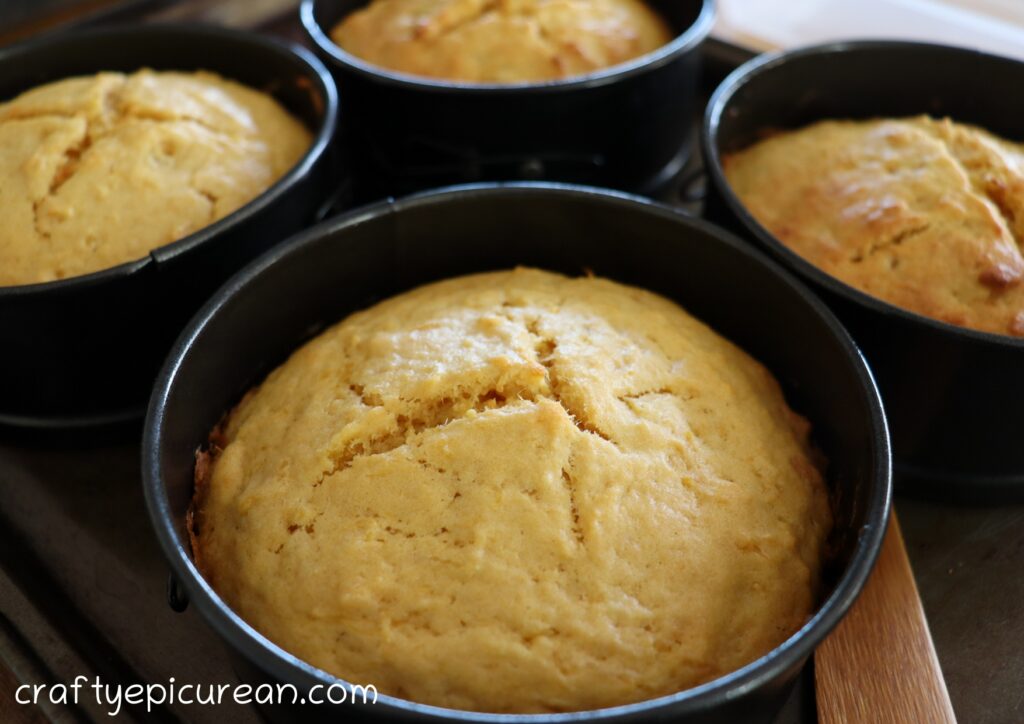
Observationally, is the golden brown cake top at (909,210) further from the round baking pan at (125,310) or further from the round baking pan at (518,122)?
the round baking pan at (125,310)

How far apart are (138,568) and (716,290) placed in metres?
1.10

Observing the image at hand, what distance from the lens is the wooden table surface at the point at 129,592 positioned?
1.33 metres

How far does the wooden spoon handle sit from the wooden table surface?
0.06 metres

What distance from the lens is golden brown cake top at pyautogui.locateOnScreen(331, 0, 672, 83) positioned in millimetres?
1972

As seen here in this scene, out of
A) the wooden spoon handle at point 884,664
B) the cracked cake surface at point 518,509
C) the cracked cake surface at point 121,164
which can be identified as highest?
the cracked cake surface at point 121,164

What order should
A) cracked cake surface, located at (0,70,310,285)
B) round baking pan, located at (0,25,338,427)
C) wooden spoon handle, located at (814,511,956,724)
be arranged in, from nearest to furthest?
wooden spoon handle, located at (814,511,956,724) < round baking pan, located at (0,25,338,427) < cracked cake surface, located at (0,70,310,285)

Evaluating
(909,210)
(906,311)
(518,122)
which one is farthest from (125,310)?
(909,210)

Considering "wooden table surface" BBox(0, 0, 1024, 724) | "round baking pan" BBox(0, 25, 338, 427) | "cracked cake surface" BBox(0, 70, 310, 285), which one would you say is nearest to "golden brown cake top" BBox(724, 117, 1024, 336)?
"wooden table surface" BBox(0, 0, 1024, 724)

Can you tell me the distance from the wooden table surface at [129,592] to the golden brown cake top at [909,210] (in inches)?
15.5

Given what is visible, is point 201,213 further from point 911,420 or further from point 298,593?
point 911,420

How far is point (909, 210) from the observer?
157cm

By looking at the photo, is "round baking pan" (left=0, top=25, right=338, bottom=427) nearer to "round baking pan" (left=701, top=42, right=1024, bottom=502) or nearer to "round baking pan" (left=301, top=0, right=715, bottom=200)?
"round baking pan" (left=301, top=0, right=715, bottom=200)

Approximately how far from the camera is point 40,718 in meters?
1.31

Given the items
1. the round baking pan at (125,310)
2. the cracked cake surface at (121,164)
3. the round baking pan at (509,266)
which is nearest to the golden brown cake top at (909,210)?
the round baking pan at (509,266)
